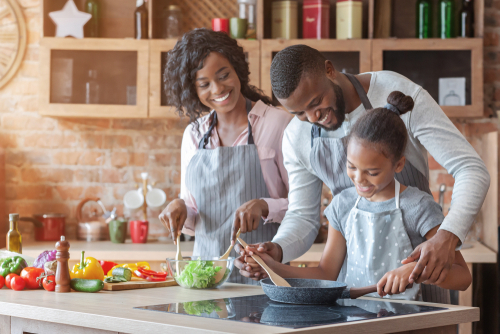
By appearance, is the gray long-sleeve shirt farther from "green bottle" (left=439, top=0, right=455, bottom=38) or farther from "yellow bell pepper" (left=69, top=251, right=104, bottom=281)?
"green bottle" (left=439, top=0, right=455, bottom=38)

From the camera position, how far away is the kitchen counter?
1.04 meters

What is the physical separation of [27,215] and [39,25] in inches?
46.0

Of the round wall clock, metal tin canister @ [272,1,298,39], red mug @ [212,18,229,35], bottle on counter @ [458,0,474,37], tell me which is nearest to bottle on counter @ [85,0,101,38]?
the round wall clock

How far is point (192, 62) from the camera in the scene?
1.99 meters

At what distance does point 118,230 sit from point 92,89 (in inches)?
31.6

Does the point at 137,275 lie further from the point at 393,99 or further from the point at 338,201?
the point at 393,99

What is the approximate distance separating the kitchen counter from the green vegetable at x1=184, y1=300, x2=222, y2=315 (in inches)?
2.2

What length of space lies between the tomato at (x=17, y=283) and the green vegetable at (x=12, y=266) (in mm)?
61

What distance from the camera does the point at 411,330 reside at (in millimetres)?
1142

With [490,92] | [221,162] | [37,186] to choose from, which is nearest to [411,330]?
[221,162]

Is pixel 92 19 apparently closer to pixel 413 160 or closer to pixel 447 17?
pixel 447 17

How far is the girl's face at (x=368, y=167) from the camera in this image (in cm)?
141

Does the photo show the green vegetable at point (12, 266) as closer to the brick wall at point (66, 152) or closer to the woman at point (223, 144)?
the woman at point (223, 144)

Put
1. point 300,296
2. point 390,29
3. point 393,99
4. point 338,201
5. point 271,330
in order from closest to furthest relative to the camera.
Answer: point 271,330 < point 300,296 < point 393,99 < point 338,201 < point 390,29
